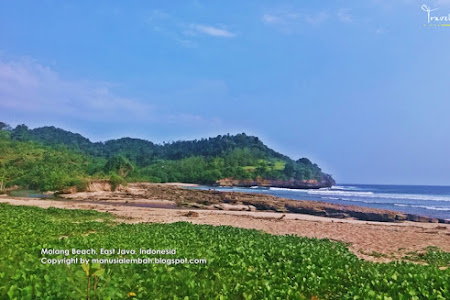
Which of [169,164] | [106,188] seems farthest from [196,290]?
[169,164]

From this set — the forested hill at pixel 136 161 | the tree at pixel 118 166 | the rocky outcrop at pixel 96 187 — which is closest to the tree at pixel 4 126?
the forested hill at pixel 136 161

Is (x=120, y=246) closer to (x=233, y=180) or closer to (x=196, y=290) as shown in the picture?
(x=196, y=290)

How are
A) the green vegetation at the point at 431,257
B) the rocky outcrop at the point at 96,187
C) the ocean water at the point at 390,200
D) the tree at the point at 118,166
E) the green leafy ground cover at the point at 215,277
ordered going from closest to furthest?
the green leafy ground cover at the point at 215,277 → the green vegetation at the point at 431,257 → the rocky outcrop at the point at 96,187 → the ocean water at the point at 390,200 → the tree at the point at 118,166

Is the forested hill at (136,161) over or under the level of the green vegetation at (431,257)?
over

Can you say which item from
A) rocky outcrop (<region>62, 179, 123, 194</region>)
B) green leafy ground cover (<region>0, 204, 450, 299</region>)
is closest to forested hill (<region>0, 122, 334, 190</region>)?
rocky outcrop (<region>62, 179, 123, 194</region>)

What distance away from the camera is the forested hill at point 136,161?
59978mm

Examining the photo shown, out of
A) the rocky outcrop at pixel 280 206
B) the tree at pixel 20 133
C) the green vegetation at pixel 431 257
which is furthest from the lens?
the tree at pixel 20 133

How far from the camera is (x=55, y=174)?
170ft

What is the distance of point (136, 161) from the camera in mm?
136125

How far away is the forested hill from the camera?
197ft

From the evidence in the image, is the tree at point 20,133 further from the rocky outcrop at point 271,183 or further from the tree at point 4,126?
the rocky outcrop at point 271,183

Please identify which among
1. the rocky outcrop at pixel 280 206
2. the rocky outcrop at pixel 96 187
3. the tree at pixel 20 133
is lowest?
the rocky outcrop at pixel 280 206

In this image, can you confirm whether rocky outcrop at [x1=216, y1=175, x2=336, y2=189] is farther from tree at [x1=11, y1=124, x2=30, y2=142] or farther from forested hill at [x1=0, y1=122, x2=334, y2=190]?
tree at [x1=11, y1=124, x2=30, y2=142]

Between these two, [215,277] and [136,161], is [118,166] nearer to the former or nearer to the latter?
[136,161]
